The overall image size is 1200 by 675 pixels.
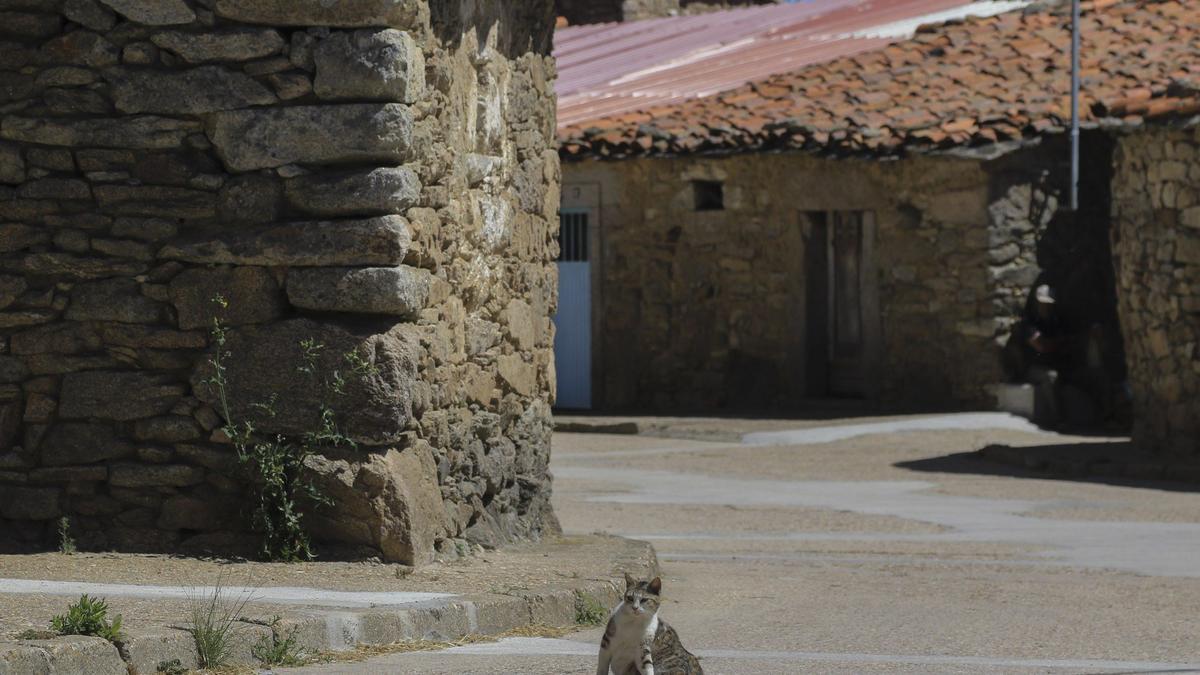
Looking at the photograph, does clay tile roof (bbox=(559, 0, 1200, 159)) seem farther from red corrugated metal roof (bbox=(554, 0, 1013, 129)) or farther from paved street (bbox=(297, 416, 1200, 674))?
paved street (bbox=(297, 416, 1200, 674))

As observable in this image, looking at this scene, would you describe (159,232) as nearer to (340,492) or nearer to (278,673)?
(340,492)

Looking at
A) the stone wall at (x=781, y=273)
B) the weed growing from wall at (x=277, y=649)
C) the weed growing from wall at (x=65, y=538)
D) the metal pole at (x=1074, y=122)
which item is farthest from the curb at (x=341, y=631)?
the stone wall at (x=781, y=273)

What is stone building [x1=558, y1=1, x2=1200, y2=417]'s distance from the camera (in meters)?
20.3

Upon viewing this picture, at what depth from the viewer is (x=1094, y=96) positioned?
66.8ft

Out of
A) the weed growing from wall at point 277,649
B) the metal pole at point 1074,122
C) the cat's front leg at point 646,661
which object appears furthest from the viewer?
the metal pole at point 1074,122

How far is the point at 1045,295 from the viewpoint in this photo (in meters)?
20.4

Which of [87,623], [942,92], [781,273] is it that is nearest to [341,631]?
[87,623]

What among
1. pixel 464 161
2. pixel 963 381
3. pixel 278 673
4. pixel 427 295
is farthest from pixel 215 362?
pixel 963 381

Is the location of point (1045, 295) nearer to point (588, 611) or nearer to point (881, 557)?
point (881, 557)

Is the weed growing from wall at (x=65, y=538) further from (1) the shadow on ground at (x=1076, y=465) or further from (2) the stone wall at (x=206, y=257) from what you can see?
(1) the shadow on ground at (x=1076, y=465)

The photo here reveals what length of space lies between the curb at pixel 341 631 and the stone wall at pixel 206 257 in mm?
708

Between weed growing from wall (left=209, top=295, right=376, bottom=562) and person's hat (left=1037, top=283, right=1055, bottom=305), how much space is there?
1337cm

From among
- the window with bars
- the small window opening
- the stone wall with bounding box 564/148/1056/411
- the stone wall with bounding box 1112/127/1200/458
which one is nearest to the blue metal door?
the window with bars

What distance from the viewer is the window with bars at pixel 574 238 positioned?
74.9 feet
